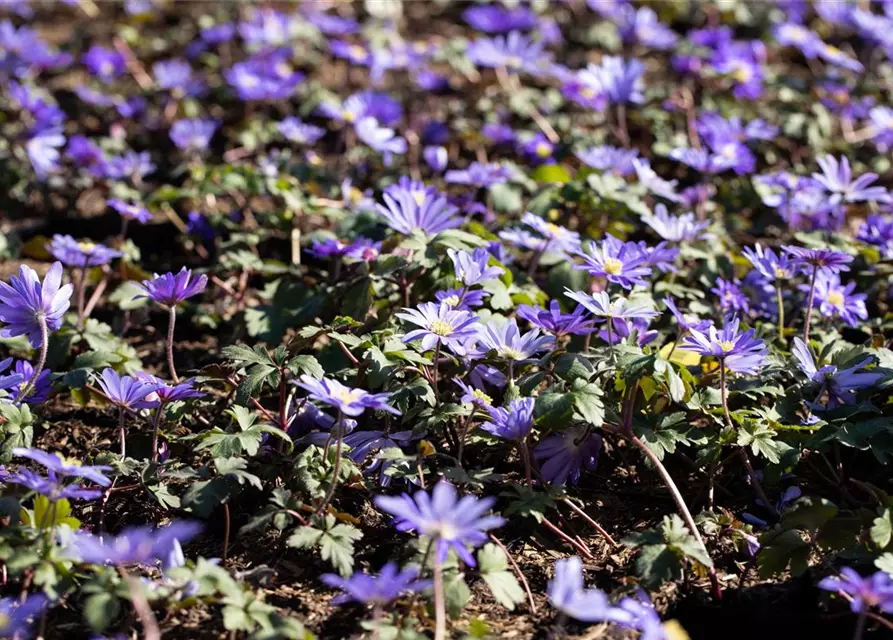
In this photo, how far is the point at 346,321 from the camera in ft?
8.48

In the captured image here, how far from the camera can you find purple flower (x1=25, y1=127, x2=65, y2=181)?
4098 mm

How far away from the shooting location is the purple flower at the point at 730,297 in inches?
122

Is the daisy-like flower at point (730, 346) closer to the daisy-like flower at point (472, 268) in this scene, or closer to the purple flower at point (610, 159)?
the daisy-like flower at point (472, 268)

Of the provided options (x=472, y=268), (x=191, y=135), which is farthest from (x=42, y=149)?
(x=472, y=268)

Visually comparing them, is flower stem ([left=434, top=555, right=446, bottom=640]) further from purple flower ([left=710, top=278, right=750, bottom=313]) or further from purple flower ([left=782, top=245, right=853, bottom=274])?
purple flower ([left=710, top=278, right=750, bottom=313])

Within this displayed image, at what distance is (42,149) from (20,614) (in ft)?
8.57

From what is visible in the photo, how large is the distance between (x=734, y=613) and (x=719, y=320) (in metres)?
1.08

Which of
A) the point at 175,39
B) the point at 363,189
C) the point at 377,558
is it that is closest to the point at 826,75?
the point at 363,189

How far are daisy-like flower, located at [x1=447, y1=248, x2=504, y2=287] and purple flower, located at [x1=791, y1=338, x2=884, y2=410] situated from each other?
792 mm

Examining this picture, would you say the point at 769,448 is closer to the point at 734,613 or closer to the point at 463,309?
the point at 734,613

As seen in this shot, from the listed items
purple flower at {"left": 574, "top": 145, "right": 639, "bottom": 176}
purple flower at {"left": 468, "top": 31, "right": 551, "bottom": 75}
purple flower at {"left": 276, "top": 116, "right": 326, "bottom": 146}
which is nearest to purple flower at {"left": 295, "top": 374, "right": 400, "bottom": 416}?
purple flower at {"left": 574, "top": 145, "right": 639, "bottom": 176}

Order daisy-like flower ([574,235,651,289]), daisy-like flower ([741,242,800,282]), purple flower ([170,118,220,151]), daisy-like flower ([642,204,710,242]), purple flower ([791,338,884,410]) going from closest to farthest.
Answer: purple flower ([791,338,884,410]) → daisy-like flower ([574,235,651,289]) → daisy-like flower ([741,242,800,282]) → daisy-like flower ([642,204,710,242]) → purple flower ([170,118,220,151])

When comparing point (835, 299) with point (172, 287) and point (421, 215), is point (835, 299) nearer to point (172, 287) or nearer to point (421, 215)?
point (421, 215)

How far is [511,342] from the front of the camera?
248cm
